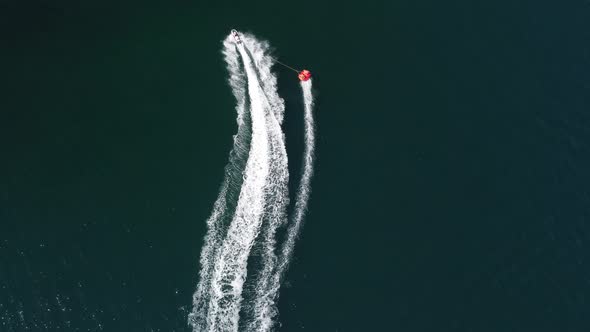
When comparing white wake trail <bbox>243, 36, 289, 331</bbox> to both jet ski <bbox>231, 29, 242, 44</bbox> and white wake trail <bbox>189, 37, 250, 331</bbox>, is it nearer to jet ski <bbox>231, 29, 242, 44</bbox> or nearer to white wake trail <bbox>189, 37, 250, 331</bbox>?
jet ski <bbox>231, 29, 242, 44</bbox>

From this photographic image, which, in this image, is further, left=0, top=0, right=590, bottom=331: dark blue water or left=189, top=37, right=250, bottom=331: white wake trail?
left=0, top=0, right=590, bottom=331: dark blue water

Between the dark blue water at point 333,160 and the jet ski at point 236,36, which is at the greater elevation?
the jet ski at point 236,36

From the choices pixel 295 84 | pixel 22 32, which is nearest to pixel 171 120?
pixel 295 84

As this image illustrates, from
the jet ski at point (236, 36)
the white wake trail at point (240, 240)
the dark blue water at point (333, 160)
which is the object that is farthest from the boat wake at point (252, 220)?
the jet ski at point (236, 36)

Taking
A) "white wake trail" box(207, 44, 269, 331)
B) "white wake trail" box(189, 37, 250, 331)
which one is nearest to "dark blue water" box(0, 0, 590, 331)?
"white wake trail" box(189, 37, 250, 331)

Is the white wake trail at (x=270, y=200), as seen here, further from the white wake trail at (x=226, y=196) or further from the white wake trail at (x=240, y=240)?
the white wake trail at (x=226, y=196)

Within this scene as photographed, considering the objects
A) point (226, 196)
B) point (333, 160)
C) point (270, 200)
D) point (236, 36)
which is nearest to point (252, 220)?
point (270, 200)
